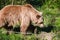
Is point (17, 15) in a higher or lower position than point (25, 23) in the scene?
higher

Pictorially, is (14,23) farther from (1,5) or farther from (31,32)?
(1,5)

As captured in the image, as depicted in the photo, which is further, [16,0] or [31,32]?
[16,0]

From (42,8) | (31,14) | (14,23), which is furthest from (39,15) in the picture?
(42,8)

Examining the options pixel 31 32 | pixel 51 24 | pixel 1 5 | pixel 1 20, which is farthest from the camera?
pixel 1 5

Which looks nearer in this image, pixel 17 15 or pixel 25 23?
pixel 25 23

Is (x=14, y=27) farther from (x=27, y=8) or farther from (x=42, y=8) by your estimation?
(x=42, y=8)

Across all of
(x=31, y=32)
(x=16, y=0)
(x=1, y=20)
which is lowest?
(x=31, y=32)

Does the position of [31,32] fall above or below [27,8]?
below

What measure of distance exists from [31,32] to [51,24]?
91 centimetres

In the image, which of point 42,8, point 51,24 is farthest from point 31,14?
point 42,8

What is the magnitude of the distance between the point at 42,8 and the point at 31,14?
1.68m

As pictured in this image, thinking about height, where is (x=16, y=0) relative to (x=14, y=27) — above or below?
Result: above

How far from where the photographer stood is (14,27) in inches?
266

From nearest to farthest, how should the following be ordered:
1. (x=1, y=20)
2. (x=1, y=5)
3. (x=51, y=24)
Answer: (x=1, y=20) → (x=51, y=24) → (x=1, y=5)
